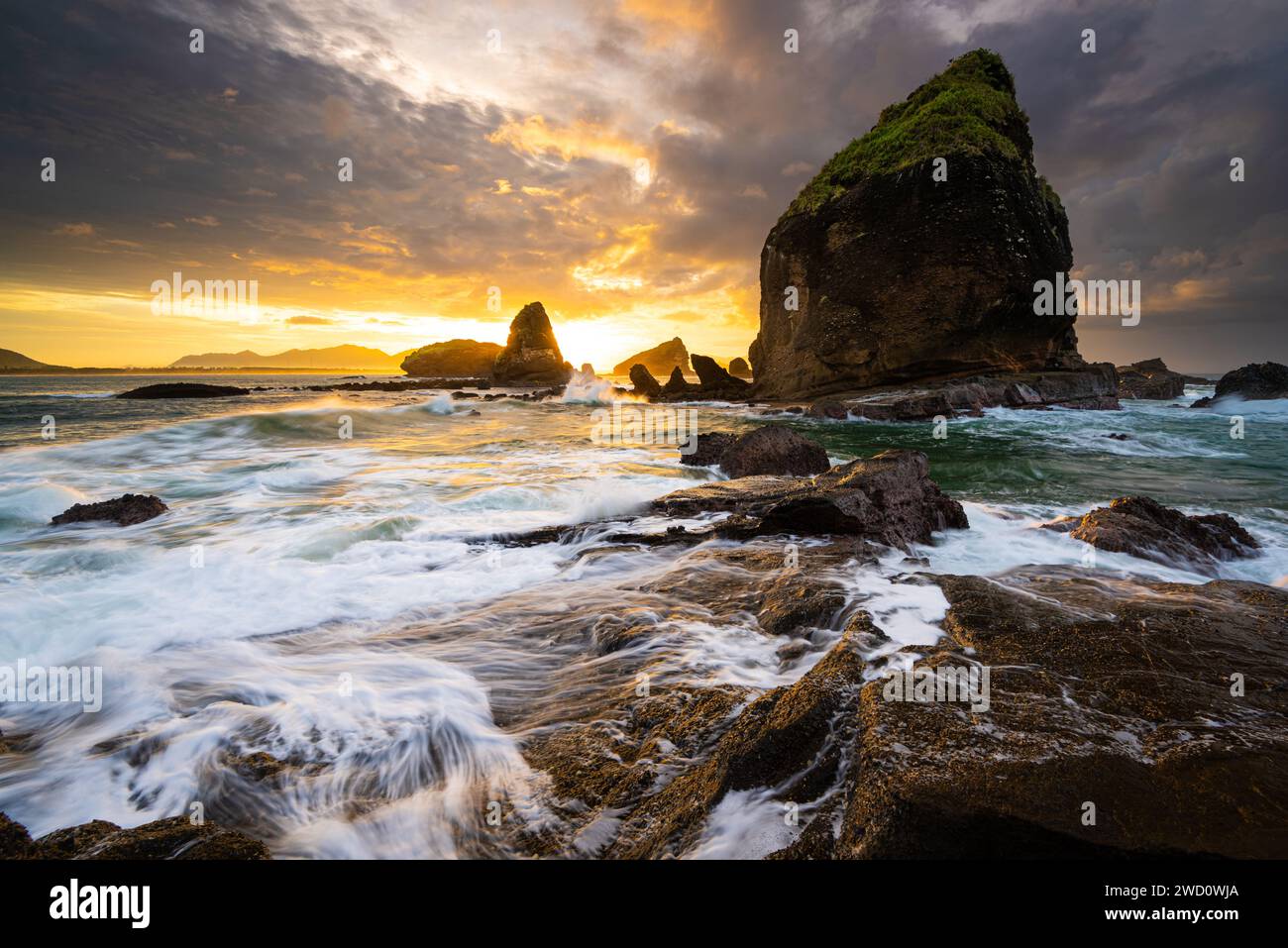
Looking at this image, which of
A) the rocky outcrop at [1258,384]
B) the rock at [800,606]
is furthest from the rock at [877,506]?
the rocky outcrop at [1258,384]

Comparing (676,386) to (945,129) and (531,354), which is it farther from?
(531,354)

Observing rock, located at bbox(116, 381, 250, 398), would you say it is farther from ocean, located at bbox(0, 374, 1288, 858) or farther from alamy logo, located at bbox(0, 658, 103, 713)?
alamy logo, located at bbox(0, 658, 103, 713)

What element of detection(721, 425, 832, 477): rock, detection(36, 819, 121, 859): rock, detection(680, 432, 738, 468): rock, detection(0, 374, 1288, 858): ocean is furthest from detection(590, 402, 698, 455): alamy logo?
detection(36, 819, 121, 859): rock

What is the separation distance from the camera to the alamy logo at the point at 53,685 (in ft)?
12.0

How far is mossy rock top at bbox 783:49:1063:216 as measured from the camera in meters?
29.8

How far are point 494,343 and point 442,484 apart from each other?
11714 centimetres

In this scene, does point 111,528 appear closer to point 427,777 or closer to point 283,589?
point 283,589

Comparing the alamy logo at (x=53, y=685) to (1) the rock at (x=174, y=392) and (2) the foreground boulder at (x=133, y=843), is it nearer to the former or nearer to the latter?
(2) the foreground boulder at (x=133, y=843)

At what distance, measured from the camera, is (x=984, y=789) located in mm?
1946

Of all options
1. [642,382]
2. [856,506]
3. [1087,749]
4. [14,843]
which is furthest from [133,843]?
[642,382]

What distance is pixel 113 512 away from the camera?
323 inches

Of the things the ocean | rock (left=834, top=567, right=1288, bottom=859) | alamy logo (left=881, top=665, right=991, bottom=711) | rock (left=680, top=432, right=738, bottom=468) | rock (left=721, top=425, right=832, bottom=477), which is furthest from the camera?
rock (left=680, top=432, right=738, bottom=468)

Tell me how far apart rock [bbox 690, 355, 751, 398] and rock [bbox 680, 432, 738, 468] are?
3273 cm
